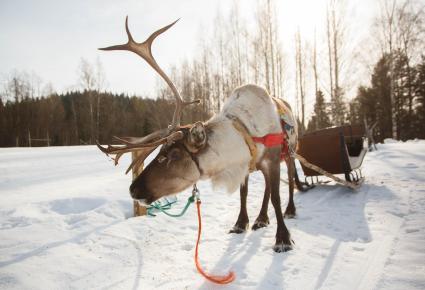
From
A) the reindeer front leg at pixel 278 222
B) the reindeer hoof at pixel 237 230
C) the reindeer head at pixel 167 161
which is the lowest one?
the reindeer hoof at pixel 237 230

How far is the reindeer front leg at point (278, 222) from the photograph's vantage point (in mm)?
2916

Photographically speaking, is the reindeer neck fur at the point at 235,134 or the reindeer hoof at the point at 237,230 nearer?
the reindeer neck fur at the point at 235,134

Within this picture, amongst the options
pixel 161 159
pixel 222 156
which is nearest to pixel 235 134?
pixel 222 156

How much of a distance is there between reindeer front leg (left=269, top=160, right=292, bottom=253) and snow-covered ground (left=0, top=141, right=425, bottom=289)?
0.28 ft

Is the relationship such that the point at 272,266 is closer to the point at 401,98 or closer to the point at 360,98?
the point at 401,98

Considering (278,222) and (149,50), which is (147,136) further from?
(278,222)

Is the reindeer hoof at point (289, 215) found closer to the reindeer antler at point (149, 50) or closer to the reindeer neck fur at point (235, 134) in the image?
the reindeer neck fur at point (235, 134)

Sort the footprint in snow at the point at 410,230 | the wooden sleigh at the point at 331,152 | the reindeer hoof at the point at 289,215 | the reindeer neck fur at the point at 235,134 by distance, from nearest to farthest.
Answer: the reindeer neck fur at the point at 235,134, the footprint in snow at the point at 410,230, the reindeer hoof at the point at 289,215, the wooden sleigh at the point at 331,152

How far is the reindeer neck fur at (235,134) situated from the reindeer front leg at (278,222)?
26cm

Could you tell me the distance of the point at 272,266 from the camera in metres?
2.56

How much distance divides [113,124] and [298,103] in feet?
97.5

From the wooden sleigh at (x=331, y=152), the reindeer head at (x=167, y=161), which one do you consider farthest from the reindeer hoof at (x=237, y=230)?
the wooden sleigh at (x=331, y=152)

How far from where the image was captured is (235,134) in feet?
9.11

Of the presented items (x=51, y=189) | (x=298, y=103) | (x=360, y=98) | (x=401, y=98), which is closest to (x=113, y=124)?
(x=298, y=103)
